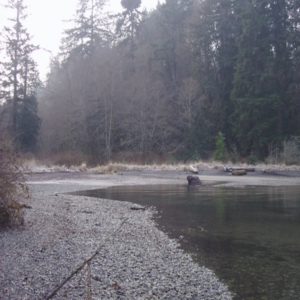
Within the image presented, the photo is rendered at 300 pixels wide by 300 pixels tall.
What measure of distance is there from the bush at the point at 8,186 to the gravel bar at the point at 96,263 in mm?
389

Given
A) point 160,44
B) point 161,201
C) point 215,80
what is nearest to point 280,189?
point 161,201

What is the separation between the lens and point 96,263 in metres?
7.91

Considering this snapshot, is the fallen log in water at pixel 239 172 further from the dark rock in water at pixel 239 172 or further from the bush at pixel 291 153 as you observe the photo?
the bush at pixel 291 153

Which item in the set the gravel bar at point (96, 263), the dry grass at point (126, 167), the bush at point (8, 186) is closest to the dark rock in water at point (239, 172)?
the dry grass at point (126, 167)

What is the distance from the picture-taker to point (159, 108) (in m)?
50.5

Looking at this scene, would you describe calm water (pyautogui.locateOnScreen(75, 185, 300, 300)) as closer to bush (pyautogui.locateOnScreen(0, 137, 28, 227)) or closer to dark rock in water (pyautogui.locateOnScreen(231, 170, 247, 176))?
bush (pyautogui.locateOnScreen(0, 137, 28, 227))

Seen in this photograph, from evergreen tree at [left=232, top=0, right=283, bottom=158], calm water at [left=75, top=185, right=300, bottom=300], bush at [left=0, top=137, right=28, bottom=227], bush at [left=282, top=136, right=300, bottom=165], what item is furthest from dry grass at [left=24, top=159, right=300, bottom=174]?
bush at [left=0, top=137, right=28, bottom=227]

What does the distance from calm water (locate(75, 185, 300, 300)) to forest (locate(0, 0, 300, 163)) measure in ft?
71.5

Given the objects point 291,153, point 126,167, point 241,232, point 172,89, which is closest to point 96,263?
point 241,232

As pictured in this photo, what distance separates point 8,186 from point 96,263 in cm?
333

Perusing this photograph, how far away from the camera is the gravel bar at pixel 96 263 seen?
6398mm

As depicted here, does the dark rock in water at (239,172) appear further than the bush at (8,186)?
Yes

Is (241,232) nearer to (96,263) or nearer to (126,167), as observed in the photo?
(96,263)

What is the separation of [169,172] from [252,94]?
15.0m
